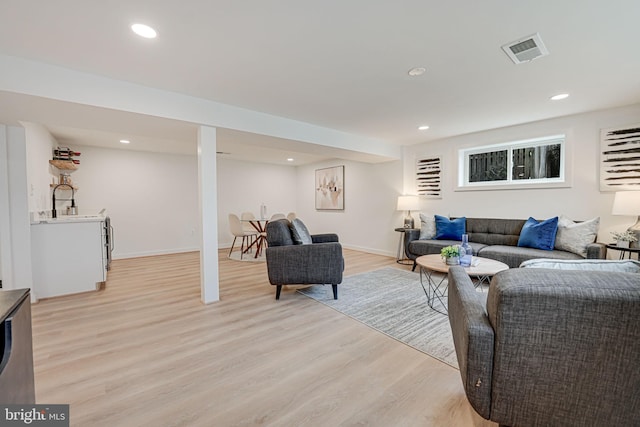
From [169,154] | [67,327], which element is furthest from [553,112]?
[169,154]

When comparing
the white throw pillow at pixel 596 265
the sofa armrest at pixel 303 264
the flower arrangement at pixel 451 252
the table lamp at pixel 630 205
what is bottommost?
the sofa armrest at pixel 303 264

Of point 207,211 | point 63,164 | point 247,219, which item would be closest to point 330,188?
point 247,219

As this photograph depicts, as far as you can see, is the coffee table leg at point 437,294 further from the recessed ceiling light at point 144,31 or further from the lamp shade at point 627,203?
the recessed ceiling light at point 144,31

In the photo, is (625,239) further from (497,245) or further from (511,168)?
(511,168)

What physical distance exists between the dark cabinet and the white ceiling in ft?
5.36

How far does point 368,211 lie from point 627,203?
3932 millimetres

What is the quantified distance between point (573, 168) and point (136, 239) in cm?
764

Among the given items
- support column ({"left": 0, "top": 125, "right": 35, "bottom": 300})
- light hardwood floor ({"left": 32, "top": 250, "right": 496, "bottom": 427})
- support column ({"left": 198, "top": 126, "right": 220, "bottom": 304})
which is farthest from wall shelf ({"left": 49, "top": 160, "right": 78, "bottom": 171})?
support column ({"left": 198, "top": 126, "right": 220, "bottom": 304})

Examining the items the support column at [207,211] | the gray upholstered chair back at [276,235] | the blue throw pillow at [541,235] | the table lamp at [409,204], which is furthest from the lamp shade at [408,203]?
the support column at [207,211]

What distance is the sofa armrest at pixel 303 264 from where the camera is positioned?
309 centimetres

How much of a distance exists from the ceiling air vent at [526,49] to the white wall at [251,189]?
604cm

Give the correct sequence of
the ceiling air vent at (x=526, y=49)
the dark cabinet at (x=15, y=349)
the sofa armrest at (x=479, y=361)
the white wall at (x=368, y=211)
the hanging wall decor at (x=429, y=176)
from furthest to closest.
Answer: the white wall at (x=368, y=211) → the hanging wall decor at (x=429, y=176) → the ceiling air vent at (x=526, y=49) → the sofa armrest at (x=479, y=361) → the dark cabinet at (x=15, y=349)

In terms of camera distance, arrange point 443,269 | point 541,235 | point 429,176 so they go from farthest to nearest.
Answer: point 429,176 → point 541,235 → point 443,269

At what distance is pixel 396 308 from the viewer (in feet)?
9.60
